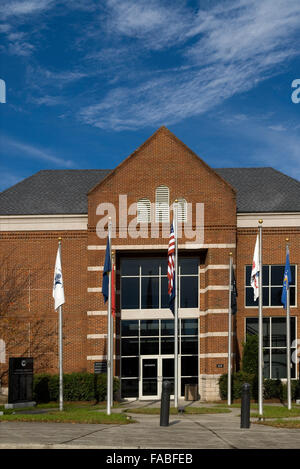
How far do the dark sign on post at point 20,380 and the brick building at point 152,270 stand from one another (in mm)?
5225

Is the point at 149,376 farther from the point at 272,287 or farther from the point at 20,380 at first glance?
the point at 20,380

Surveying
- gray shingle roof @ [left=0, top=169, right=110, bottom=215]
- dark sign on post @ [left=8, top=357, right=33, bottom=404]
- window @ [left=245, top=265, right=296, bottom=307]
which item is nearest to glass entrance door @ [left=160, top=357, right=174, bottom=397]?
window @ [left=245, top=265, right=296, bottom=307]

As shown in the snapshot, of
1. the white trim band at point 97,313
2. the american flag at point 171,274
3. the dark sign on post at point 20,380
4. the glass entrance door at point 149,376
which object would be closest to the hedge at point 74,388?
the glass entrance door at point 149,376

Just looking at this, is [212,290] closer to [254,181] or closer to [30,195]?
[254,181]

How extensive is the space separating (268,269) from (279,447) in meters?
20.5

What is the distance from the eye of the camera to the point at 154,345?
34.0 metres

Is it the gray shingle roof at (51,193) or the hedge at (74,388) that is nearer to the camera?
the hedge at (74,388)

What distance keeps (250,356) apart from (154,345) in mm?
5127

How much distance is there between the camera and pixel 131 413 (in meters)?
25.3

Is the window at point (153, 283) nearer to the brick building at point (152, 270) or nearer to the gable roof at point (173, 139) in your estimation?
the brick building at point (152, 270)

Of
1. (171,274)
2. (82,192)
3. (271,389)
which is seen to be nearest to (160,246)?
(82,192)

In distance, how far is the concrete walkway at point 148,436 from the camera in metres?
13.8

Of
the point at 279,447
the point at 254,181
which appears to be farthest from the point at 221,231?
the point at 279,447
